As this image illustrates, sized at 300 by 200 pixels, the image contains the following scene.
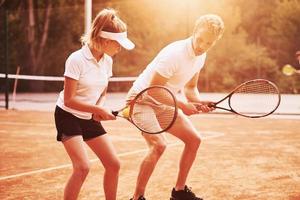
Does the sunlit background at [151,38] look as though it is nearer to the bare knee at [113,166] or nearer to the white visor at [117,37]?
the bare knee at [113,166]

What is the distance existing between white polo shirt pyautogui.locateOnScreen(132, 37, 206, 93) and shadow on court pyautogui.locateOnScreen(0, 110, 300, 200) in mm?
1293

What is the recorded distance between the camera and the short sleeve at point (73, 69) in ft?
13.6

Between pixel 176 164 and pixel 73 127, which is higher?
pixel 73 127

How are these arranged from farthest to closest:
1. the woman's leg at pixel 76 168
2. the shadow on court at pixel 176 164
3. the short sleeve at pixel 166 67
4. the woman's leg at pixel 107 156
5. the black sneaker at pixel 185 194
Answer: the shadow on court at pixel 176 164 < the black sneaker at pixel 185 194 < the short sleeve at pixel 166 67 < the woman's leg at pixel 107 156 < the woman's leg at pixel 76 168

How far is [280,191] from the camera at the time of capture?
5.86 meters

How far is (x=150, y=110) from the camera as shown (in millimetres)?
4883

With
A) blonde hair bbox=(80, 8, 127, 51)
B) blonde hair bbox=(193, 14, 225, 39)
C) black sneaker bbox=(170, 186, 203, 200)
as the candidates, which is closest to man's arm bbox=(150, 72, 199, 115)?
blonde hair bbox=(193, 14, 225, 39)

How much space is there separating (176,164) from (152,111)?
9.30ft

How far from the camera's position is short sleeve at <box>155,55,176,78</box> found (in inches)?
186

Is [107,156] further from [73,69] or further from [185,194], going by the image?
[185,194]

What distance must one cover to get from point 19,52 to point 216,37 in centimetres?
2523

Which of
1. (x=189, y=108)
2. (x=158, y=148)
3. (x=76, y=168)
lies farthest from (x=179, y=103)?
(x=76, y=168)

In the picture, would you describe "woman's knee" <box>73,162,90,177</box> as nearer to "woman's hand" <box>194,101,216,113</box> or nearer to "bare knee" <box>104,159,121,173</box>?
"bare knee" <box>104,159,121,173</box>

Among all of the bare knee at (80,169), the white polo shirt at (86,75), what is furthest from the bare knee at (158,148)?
the bare knee at (80,169)
